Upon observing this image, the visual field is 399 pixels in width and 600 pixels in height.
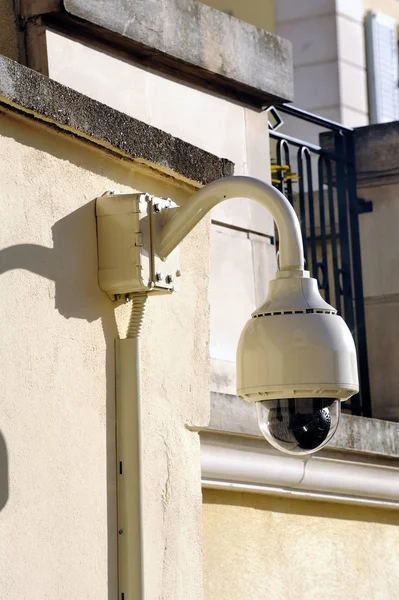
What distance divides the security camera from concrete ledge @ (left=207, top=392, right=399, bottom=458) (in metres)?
1.47

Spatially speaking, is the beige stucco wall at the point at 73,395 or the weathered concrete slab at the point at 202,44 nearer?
the beige stucco wall at the point at 73,395

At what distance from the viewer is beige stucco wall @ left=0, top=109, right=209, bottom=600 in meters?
3.32

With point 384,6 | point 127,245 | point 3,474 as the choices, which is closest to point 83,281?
point 127,245

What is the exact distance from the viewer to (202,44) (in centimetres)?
536

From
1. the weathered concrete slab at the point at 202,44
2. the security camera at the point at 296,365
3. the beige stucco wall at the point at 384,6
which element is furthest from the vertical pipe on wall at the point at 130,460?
the beige stucco wall at the point at 384,6

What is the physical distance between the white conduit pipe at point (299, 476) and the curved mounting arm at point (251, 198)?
4.44 ft

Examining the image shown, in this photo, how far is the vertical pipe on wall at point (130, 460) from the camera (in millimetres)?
3637

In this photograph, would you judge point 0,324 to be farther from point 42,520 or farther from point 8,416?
point 42,520

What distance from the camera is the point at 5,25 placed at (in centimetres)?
465

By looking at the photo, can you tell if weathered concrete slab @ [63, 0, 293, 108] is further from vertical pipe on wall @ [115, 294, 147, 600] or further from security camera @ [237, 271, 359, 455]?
security camera @ [237, 271, 359, 455]

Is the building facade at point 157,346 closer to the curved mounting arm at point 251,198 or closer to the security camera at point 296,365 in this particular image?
the curved mounting arm at point 251,198

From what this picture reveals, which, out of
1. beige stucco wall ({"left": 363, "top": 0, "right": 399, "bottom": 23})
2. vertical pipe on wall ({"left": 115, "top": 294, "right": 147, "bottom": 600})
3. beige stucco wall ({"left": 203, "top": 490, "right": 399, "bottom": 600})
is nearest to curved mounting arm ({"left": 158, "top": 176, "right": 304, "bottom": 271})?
vertical pipe on wall ({"left": 115, "top": 294, "right": 147, "bottom": 600})

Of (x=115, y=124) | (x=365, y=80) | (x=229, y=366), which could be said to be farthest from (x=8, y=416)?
(x=365, y=80)

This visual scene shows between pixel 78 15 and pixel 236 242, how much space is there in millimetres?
1284
